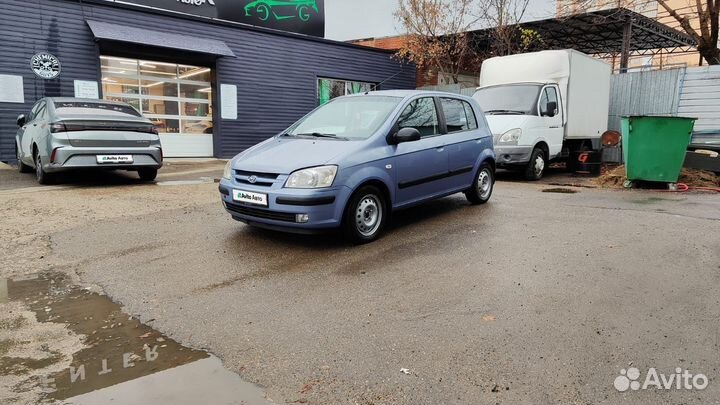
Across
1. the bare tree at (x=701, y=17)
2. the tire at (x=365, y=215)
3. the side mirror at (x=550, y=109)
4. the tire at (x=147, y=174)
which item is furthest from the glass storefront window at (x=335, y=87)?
the tire at (x=365, y=215)

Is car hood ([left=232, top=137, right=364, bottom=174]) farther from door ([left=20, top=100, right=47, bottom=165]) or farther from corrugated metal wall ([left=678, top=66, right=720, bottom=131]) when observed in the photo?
corrugated metal wall ([left=678, top=66, right=720, bottom=131])

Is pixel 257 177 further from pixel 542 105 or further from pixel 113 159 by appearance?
pixel 542 105

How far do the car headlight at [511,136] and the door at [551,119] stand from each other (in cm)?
76

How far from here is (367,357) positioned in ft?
10.1

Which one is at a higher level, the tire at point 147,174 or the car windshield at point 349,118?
the car windshield at point 349,118

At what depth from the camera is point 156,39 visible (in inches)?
540

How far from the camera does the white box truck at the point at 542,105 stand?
1082 cm

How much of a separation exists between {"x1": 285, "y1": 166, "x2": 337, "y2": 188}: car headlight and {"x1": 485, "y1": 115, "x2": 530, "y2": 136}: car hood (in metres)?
6.68

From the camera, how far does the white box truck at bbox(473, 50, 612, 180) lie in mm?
10820

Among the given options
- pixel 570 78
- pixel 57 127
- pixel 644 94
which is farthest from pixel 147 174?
pixel 644 94

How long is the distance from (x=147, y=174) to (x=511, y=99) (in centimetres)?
786

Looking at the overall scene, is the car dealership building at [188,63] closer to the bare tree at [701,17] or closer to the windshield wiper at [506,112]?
the bare tree at [701,17]

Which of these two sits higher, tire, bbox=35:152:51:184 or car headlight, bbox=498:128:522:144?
car headlight, bbox=498:128:522:144

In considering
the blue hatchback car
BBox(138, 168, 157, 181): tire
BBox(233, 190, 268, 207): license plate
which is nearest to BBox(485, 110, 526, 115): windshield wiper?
the blue hatchback car
